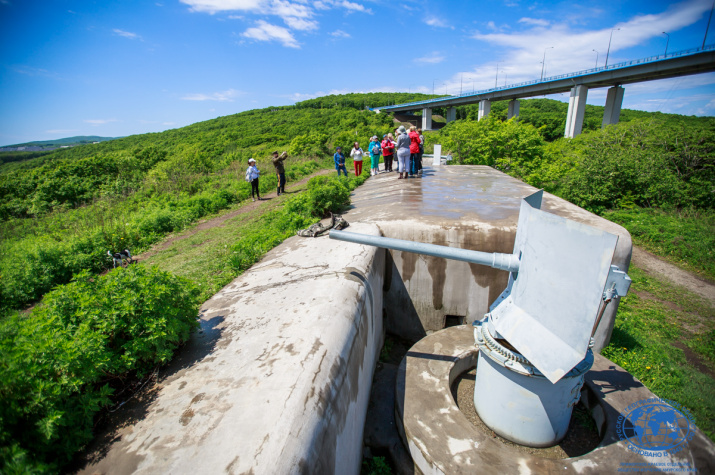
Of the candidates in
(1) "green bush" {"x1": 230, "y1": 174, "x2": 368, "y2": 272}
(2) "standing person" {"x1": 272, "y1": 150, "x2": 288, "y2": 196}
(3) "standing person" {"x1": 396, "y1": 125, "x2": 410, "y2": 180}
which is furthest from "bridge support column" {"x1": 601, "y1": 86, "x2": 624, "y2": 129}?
(1) "green bush" {"x1": 230, "y1": 174, "x2": 368, "y2": 272}

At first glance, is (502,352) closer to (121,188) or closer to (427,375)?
(427,375)

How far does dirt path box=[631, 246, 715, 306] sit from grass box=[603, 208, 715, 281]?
27cm

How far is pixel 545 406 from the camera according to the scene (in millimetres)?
2734

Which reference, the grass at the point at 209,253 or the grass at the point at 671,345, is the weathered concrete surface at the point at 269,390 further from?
the grass at the point at 671,345

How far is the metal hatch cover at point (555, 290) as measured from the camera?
210cm

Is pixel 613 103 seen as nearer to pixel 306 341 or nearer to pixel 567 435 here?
pixel 567 435

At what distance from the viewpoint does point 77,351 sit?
178 cm

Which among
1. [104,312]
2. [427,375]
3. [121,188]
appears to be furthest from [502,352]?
[121,188]

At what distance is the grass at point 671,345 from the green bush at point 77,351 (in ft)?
18.6

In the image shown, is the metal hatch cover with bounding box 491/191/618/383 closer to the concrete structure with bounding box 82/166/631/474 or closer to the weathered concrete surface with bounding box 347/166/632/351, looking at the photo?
the concrete structure with bounding box 82/166/631/474

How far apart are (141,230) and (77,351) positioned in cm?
807

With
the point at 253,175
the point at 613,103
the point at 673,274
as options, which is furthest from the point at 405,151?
the point at 613,103

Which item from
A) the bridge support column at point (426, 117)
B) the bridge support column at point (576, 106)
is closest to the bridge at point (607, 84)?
the bridge support column at point (576, 106)

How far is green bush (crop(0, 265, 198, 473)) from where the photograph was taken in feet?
4.96
